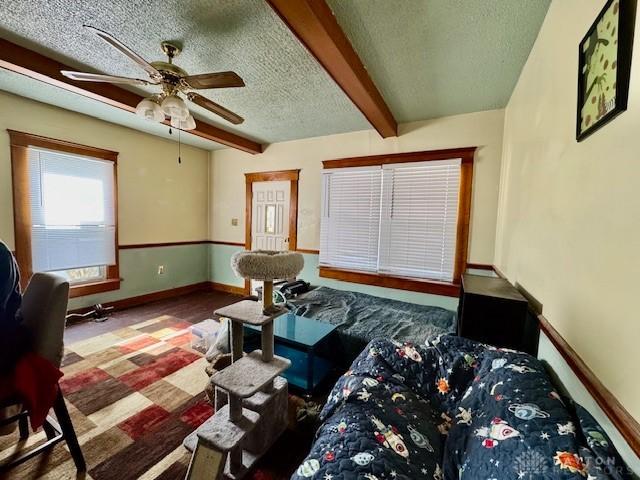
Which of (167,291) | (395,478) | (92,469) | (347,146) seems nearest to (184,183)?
(167,291)

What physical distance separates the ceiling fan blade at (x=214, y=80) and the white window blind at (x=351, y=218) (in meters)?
1.94

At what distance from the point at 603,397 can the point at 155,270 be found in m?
4.55

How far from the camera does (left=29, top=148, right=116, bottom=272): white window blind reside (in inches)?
111

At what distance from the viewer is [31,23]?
1584mm

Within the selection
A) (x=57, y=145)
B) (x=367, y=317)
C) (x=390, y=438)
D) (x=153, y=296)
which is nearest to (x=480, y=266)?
(x=367, y=317)

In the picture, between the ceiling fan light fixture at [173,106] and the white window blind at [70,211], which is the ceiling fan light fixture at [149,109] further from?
the white window blind at [70,211]

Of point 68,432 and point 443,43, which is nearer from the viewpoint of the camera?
point 68,432

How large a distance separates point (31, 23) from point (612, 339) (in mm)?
3109

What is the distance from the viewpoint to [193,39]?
5.52 feet

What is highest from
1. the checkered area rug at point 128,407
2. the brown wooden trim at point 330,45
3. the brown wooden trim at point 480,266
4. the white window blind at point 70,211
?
the brown wooden trim at point 330,45

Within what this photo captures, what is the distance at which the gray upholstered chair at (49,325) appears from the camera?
47.3 inches

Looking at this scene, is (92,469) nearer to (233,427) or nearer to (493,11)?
(233,427)

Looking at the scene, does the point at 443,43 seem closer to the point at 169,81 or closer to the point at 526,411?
the point at 169,81

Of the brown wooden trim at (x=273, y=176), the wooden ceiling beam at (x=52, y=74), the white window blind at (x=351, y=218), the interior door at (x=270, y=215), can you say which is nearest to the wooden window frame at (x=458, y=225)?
the white window blind at (x=351, y=218)
